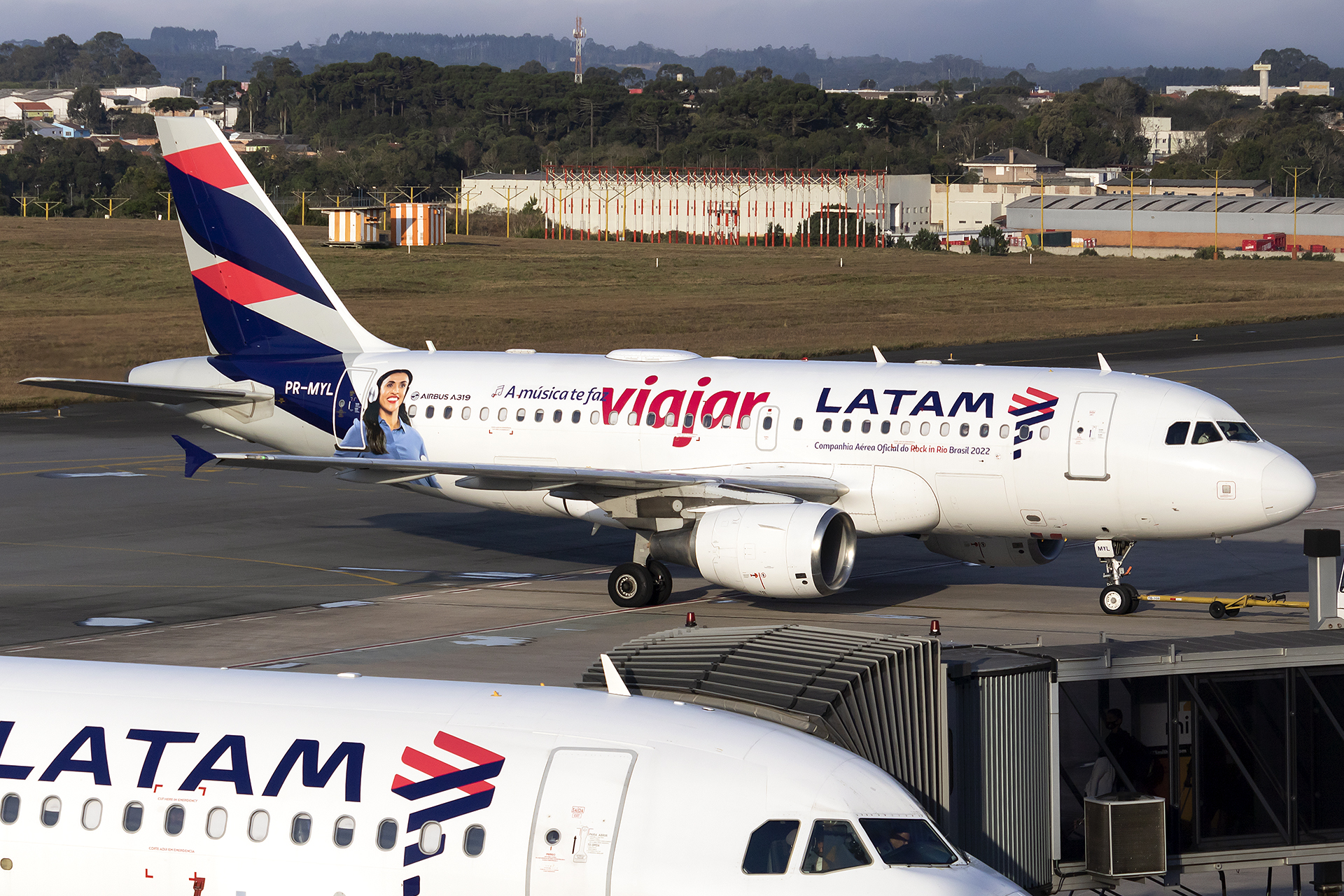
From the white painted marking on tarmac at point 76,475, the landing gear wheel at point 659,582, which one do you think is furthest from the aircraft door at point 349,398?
the white painted marking on tarmac at point 76,475

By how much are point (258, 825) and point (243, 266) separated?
2709cm

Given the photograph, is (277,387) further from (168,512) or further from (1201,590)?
(1201,590)

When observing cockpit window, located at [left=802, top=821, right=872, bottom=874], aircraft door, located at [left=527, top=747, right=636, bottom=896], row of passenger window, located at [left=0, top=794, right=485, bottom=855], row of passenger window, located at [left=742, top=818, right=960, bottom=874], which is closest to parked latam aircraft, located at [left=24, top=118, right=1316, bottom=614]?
row of passenger window, located at [left=0, top=794, right=485, bottom=855]

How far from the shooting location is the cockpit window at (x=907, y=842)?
1188cm

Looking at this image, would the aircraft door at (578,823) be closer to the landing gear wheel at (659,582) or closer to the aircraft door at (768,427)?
the landing gear wheel at (659,582)

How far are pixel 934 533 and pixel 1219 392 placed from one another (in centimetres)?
3815

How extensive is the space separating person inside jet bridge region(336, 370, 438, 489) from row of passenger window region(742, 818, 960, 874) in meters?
24.2

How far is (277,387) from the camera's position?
36781mm

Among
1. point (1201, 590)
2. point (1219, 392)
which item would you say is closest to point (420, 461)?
point (1201, 590)

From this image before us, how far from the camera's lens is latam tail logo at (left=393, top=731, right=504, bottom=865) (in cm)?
1266

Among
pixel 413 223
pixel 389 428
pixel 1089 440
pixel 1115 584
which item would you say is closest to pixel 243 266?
pixel 389 428

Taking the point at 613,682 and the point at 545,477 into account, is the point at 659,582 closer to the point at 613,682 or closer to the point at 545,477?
the point at 545,477

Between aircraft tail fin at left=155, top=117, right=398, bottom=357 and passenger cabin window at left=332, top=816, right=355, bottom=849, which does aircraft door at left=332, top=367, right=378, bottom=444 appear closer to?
aircraft tail fin at left=155, top=117, right=398, bottom=357

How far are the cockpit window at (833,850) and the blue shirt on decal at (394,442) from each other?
78.9 feet
